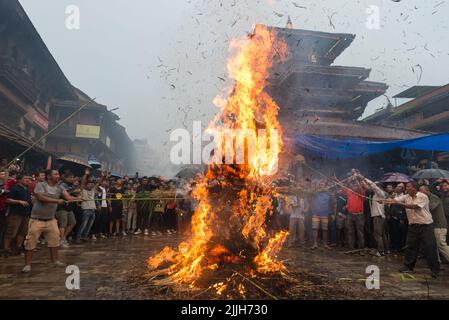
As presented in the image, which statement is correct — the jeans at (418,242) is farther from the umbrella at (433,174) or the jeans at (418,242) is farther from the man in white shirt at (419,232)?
the umbrella at (433,174)

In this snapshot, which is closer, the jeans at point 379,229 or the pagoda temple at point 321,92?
the jeans at point 379,229

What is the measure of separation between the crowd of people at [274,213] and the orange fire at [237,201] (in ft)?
3.21

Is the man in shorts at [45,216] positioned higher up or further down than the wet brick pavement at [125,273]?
higher up

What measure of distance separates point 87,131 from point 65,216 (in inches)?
787

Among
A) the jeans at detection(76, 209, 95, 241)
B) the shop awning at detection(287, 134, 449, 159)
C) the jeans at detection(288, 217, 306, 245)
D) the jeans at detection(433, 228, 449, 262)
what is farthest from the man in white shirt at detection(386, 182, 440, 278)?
the jeans at detection(76, 209, 95, 241)

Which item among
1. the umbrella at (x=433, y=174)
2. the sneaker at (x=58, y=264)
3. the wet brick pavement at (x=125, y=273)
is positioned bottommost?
the wet brick pavement at (x=125, y=273)

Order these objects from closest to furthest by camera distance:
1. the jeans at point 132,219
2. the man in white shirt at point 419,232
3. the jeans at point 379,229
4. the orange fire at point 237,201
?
the orange fire at point 237,201 < the man in white shirt at point 419,232 < the jeans at point 379,229 < the jeans at point 132,219

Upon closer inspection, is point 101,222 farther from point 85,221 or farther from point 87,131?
point 87,131

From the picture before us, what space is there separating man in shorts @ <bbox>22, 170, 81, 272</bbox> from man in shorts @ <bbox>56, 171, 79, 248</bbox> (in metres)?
2.14

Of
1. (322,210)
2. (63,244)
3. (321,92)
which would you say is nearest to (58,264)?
(63,244)

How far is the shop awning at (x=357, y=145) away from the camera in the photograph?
12.0m

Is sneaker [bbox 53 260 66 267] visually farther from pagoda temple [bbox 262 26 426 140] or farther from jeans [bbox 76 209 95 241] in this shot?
pagoda temple [bbox 262 26 426 140]

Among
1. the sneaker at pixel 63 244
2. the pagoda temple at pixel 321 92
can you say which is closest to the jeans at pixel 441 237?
the pagoda temple at pixel 321 92

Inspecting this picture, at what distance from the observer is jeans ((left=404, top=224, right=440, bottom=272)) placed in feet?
23.7
